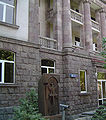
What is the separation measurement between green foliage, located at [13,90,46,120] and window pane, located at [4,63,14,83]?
2.99 m

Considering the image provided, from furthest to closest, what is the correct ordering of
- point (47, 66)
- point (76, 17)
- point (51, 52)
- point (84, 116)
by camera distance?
point (76, 17) → point (84, 116) → point (51, 52) → point (47, 66)

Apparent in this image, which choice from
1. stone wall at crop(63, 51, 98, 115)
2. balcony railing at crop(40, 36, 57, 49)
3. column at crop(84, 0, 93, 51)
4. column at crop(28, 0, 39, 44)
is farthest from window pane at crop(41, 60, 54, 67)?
column at crop(84, 0, 93, 51)

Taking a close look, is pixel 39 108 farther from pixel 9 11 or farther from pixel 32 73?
pixel 9 11

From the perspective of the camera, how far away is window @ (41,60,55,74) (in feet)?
41.3

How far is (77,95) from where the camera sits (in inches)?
541


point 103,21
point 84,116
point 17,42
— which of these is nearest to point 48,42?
point 17,42

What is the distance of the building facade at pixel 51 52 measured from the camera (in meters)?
9.98

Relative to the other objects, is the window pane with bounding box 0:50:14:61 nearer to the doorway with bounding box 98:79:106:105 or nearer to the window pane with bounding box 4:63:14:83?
the window pane with bounding box 4:63:14:83

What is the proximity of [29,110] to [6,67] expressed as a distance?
12.8ft

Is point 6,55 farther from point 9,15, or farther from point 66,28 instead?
point 66,28

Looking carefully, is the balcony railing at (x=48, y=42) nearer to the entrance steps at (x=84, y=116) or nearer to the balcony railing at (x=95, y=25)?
the entrance steps at (x=84, y=116)

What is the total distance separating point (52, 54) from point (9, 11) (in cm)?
451

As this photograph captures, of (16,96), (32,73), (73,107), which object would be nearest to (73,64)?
(73,107)

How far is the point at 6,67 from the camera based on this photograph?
9.85 m
